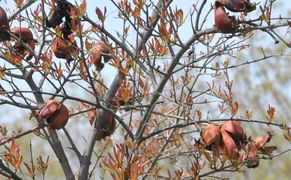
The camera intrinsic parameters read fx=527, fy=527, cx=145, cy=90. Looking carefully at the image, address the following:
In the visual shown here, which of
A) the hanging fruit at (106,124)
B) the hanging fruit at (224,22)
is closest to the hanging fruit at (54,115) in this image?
the hanging fruit at (106,124)

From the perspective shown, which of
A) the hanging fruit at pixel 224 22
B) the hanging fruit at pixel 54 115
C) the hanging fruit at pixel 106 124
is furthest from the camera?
the hanging fruit at pixel 106 124

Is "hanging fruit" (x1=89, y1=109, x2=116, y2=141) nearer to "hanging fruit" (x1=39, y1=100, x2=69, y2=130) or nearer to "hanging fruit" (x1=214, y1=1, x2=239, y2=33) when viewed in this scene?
"hanging fruit" (x1=39, y1=100, x2=69, y2=130)

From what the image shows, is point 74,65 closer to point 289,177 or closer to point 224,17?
point 224,17

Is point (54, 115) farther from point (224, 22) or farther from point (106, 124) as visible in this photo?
point (224, 22)

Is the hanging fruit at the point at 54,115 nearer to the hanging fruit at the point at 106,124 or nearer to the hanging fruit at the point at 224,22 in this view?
the hanging fruit at the point at 106,124

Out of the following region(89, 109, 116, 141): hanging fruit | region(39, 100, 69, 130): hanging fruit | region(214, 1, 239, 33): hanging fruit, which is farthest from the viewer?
region(89, 109, 116, 141): hanging fruit

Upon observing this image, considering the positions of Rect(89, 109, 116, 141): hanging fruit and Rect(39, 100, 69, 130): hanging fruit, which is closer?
Rect(39, 100, 69, 130): hanging fruit

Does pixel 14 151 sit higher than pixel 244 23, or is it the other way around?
pixel 244 23

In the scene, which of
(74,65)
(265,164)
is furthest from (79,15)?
(265,164)

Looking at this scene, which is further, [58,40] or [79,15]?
[58,40]

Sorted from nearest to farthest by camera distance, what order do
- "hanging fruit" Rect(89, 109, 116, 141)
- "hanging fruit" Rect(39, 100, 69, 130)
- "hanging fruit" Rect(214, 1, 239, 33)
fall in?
"hanging fruit" Rect(214, 1, 239, 33) → "hanging fruit" Rect(39, 100, 69, 130) → "hanging fruit" Rect(89, 109, 116, 141)

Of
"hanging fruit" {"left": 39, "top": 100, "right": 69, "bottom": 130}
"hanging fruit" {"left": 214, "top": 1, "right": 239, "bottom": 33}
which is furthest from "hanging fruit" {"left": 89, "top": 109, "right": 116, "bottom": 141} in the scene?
"hanging fruit" {"left": 214, "top": 1, "right": 239, "bottom": 33}

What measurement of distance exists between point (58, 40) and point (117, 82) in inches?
17.2

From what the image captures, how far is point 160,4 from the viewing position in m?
3.04
